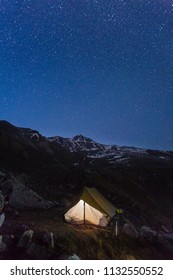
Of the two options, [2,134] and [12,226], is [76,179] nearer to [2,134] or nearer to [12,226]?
[2,134]

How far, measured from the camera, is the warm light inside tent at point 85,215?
19.2 metres

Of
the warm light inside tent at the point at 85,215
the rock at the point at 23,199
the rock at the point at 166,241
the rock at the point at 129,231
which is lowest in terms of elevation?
the rock at the point at 166,241

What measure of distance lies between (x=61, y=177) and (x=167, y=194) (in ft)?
111

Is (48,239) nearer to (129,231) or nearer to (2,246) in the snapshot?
(2,246)

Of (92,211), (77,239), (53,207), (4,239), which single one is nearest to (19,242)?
(4,239)

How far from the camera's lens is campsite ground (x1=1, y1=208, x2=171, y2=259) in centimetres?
1544

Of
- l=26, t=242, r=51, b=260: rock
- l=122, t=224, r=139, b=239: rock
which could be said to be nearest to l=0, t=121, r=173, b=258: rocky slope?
l=122, t=224, r=139, b=239: rock

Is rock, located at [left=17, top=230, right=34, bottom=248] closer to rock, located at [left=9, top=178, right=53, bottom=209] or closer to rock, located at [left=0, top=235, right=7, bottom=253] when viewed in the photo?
rock, located at [left=0, top=235, right=7, bottom=253]

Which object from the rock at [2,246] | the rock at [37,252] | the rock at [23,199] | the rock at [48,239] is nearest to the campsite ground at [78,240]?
the rock at [37,252]

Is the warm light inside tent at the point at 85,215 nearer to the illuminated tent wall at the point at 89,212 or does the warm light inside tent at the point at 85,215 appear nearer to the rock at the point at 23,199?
the illuminated tent wall at the point at 89,212

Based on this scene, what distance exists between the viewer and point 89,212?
63.4ft

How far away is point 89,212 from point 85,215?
0.28 meters

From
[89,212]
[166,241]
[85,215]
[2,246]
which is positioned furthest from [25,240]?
[166,241]

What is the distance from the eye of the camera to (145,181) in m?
80.9
